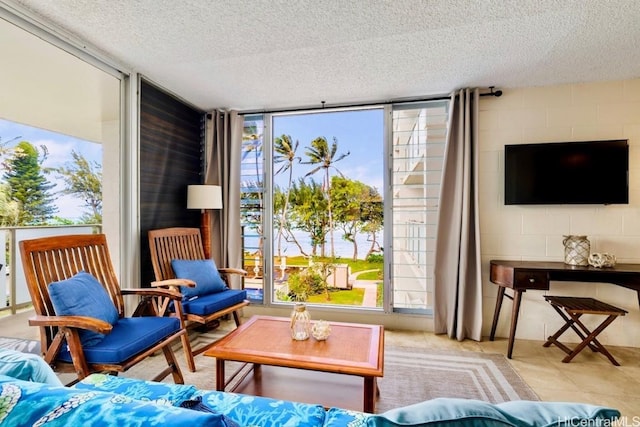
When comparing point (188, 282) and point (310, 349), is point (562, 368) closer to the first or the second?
point (310, 349)

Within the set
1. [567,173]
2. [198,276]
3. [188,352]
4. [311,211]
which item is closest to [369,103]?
[311,211]

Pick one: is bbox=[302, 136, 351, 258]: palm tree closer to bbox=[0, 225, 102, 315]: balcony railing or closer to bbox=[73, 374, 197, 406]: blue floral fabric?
bbox=[0, 225, 102, 315]: balcony railing

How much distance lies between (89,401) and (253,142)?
3.14 m

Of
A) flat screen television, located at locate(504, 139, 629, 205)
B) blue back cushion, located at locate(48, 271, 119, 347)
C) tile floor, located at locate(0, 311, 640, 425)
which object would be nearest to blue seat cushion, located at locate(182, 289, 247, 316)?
blue back cushion, located at locate(48, 271, 119, 347)

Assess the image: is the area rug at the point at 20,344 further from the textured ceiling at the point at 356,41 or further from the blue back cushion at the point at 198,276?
the textured ceiling at the point at 356,41

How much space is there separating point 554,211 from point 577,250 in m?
0.42

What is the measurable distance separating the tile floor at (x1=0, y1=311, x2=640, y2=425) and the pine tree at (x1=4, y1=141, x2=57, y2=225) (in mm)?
649

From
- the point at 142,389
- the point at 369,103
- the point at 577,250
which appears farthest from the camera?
the point at 369,103

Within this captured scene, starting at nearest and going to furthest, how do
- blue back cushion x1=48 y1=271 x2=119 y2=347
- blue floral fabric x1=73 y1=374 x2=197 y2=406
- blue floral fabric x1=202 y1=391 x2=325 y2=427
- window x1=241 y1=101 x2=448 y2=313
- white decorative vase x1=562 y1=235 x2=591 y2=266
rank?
blue floral fabric x1=202 y1=391 x2=325 y2=427 → blue floral fabric x1=73 y1=374 x2=197 y2=406 → blue back cushion x1=48 y1=271 x2=119 y2=347 → white decorative vase x1=562 y1=235 x2=591 y2=266 → window x1=241 y1=101 x2=448 y2=313

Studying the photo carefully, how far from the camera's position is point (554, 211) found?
281 cm

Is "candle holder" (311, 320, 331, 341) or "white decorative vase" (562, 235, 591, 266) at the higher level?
"white decorative vase" (562, 235, 591, 266)

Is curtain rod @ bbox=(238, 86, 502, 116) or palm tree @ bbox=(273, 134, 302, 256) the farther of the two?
palm tree @ bbox=(273, 134, 302, 256)

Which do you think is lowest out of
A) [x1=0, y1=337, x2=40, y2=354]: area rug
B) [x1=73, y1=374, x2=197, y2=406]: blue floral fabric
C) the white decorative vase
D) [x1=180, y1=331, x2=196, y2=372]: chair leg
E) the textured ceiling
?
[x1=180, y1=331, x2=196, y2=372]: chair leg

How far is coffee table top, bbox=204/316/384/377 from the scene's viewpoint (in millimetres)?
1552
